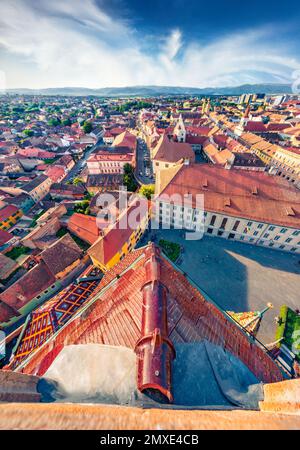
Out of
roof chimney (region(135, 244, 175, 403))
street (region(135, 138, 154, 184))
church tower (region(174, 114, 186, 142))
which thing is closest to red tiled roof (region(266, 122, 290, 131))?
church tower (region(174, 114, 186, 142))

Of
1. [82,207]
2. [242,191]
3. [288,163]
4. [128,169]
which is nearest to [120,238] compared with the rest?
[242,191]

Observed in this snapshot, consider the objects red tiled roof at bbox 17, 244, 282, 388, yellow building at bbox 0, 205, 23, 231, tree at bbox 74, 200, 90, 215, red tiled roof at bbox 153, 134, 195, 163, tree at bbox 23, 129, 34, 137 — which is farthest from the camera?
tree at bbox 23, 129, 34, 137

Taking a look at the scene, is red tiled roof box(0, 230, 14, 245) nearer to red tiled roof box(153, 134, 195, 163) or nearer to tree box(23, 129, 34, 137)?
red tiled roof box(153, 134, 195, 163)

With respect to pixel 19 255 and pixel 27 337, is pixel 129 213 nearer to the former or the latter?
pixel 27 337

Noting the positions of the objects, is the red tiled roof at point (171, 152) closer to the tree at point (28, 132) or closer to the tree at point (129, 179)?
the tree at point (129, 179)

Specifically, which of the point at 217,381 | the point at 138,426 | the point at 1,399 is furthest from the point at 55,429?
the point at 217,381
